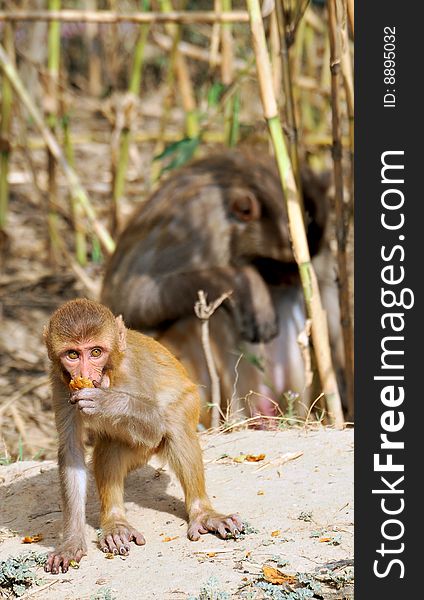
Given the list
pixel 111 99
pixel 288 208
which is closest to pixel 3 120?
pixel 111 99

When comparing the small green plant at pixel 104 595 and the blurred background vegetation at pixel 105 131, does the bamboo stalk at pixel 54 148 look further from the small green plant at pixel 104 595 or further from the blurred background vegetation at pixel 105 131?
the small green plant at pixel 104 595

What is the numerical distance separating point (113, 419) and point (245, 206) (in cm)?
400

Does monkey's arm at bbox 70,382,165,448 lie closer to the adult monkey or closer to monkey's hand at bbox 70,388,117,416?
monkey's hand at bbox 70,388,117,416

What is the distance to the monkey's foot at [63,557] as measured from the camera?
12.7 feet

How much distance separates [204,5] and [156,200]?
6.06 metres

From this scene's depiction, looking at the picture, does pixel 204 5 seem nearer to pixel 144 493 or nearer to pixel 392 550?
pixel 144 493

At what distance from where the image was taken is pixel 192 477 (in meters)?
4.12

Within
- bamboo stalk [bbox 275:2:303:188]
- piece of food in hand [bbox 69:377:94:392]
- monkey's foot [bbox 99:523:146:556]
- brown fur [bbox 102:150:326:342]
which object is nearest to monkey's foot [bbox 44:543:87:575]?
monkey's foot [bbox 99:523:146:556]

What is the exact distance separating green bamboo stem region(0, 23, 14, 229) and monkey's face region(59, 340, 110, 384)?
16.8ft

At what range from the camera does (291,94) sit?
562 centimetres

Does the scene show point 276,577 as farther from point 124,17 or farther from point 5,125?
point 5,125

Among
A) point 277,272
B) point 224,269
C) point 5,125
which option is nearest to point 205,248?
point 224,269

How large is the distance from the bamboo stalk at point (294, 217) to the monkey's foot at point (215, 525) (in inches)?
58.9

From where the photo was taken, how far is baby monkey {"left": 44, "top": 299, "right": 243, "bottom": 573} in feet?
12.8
